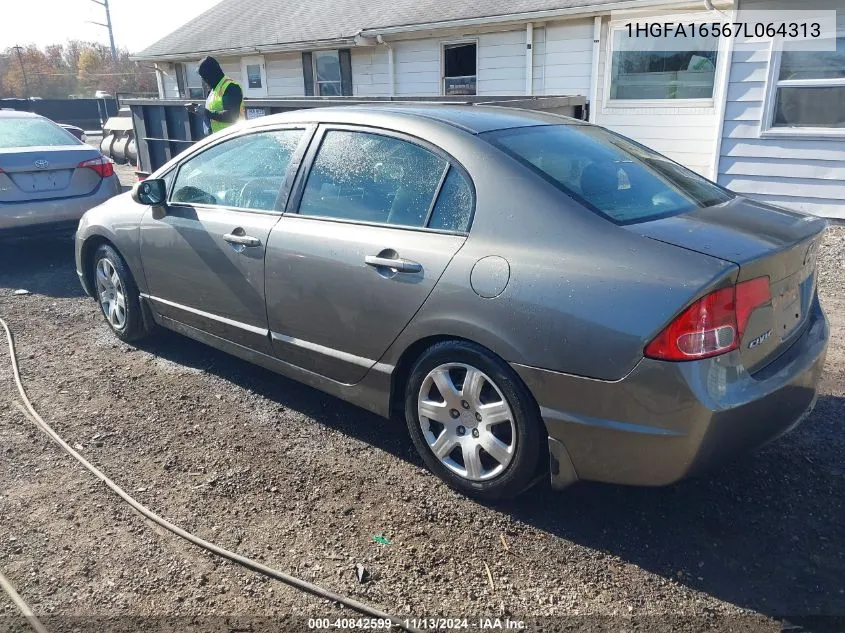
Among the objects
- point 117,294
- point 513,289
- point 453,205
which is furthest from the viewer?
point 117,294

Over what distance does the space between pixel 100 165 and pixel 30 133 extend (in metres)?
0.97

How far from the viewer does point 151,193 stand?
419 cm

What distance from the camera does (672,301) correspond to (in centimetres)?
234

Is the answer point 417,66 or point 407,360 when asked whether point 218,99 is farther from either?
point 417,66

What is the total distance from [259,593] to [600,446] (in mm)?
1383

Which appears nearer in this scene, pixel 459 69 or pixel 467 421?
pixel 467 421

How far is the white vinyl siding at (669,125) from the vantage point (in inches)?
368

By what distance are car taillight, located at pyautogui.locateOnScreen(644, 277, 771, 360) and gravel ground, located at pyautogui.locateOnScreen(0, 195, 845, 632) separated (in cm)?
86

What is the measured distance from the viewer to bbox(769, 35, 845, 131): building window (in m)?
7.64

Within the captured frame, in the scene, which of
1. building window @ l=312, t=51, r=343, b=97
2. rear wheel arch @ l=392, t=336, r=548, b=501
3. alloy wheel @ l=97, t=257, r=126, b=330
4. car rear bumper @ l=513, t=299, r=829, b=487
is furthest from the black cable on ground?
building window @ l=312, t=51, r=343, b=97

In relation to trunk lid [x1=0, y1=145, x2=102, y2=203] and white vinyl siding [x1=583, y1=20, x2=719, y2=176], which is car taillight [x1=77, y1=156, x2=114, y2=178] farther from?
white vinyl siding [x1=583, y1=20, x2=719, y2=176]

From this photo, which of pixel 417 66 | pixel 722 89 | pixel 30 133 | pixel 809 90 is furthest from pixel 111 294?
pixel 417 66

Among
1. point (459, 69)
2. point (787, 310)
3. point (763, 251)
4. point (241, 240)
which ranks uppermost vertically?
point (459, 69)

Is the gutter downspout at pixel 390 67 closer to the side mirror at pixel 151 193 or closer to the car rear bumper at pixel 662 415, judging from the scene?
the side mirror at pixel 151 193
